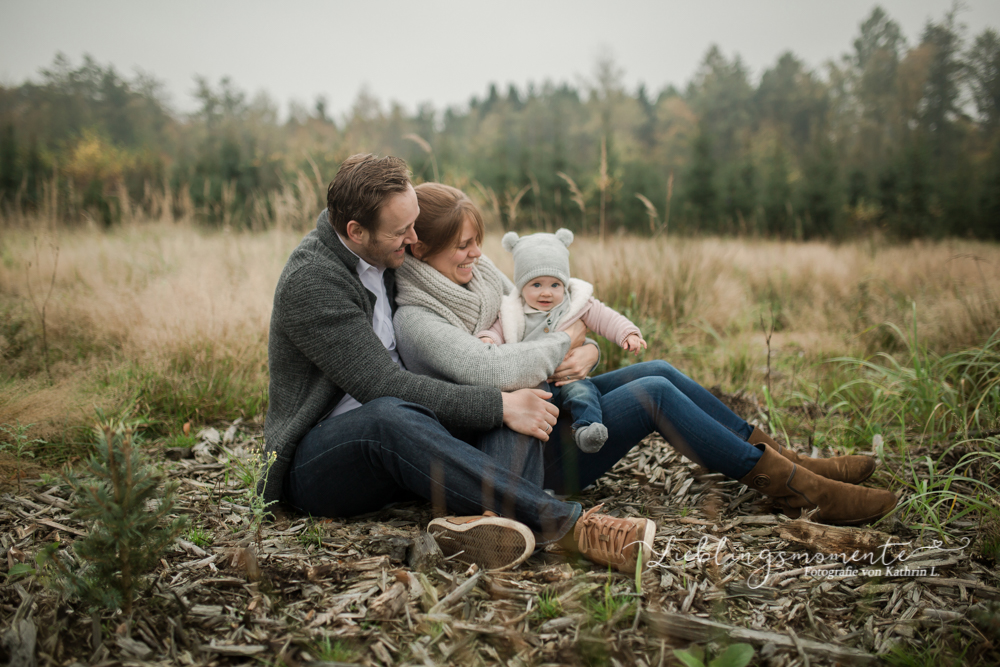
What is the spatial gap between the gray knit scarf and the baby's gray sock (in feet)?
2.09

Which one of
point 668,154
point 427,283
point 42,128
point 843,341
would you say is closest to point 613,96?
point 668,154

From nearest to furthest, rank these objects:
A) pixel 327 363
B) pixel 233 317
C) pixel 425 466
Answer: pixel 425 466 → pixel 327 363 → pixel 233 317

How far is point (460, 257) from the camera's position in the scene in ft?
7.23

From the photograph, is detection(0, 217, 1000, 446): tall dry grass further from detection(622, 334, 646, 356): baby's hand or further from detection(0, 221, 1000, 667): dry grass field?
detection(622, 334, 646, 356): baby's hand

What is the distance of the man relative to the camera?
68.9 inches

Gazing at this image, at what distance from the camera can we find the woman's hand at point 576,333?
2420 mm

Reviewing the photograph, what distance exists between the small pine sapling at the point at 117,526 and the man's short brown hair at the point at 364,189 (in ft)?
3.24

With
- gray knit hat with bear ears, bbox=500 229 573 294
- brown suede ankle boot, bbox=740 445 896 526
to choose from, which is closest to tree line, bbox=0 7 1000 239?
gray knit hat with bear ears, bbox=500 229 573 294

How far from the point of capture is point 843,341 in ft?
14.0

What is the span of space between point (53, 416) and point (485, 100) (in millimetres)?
60352

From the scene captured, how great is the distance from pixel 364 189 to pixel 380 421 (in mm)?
810

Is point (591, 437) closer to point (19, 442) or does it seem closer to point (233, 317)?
point (19, 442)

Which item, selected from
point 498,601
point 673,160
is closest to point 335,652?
point 498,601

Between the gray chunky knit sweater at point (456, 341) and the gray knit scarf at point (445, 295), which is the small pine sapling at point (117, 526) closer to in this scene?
the gray chunky knit sweater at point (456, 341)
